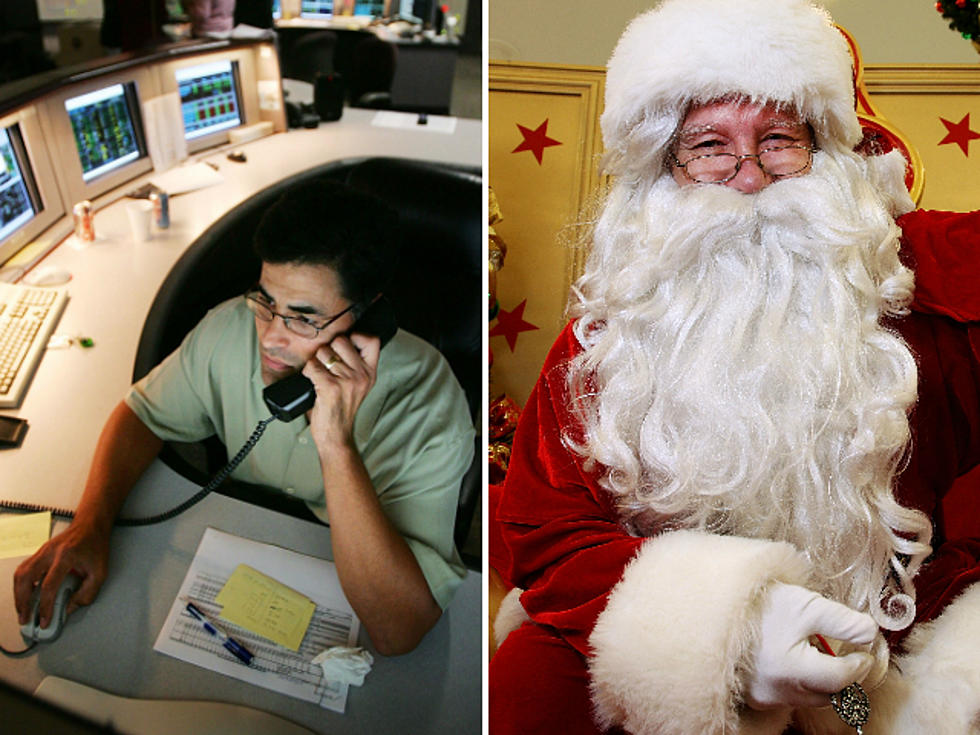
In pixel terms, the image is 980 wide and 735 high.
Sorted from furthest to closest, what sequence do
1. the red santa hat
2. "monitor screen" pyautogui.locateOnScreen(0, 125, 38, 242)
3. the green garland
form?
the green garland
the red santa hat
"monitor screen" pyautogui.locateOnScreen(0, 125, 38, 242)

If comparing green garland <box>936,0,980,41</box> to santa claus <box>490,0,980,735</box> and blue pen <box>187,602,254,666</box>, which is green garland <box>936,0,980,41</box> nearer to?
santa claus <box>490,0,980,735</box>

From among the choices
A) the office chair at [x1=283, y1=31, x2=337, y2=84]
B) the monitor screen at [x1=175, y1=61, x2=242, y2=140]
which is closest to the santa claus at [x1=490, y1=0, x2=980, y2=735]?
the office chair at [x1=283, y1=31, x2=337, y2=84]

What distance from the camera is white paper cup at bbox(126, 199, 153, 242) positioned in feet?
2.56

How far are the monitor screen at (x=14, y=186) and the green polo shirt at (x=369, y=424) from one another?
195mm

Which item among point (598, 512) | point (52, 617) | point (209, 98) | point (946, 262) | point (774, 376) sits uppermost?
point (209, 98)

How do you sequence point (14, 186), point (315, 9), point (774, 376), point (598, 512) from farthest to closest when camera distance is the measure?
point (598, 512)
point (774, 376)
point (315, 9)
point (14, 186)

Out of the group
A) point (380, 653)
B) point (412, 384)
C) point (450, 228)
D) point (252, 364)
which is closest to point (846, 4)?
point (450, 228)

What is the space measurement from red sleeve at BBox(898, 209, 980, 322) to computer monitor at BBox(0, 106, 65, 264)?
1.08m

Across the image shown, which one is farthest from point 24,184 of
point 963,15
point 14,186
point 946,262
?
point 963,15

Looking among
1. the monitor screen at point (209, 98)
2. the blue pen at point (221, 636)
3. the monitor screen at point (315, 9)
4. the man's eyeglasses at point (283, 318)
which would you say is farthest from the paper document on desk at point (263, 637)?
the monitor screen at point (315, 9)

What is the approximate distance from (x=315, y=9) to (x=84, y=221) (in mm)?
355

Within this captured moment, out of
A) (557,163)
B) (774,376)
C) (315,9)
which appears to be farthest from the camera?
(557,163)

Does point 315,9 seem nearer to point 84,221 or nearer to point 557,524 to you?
point 84,221

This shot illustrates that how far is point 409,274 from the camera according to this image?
847 mm
